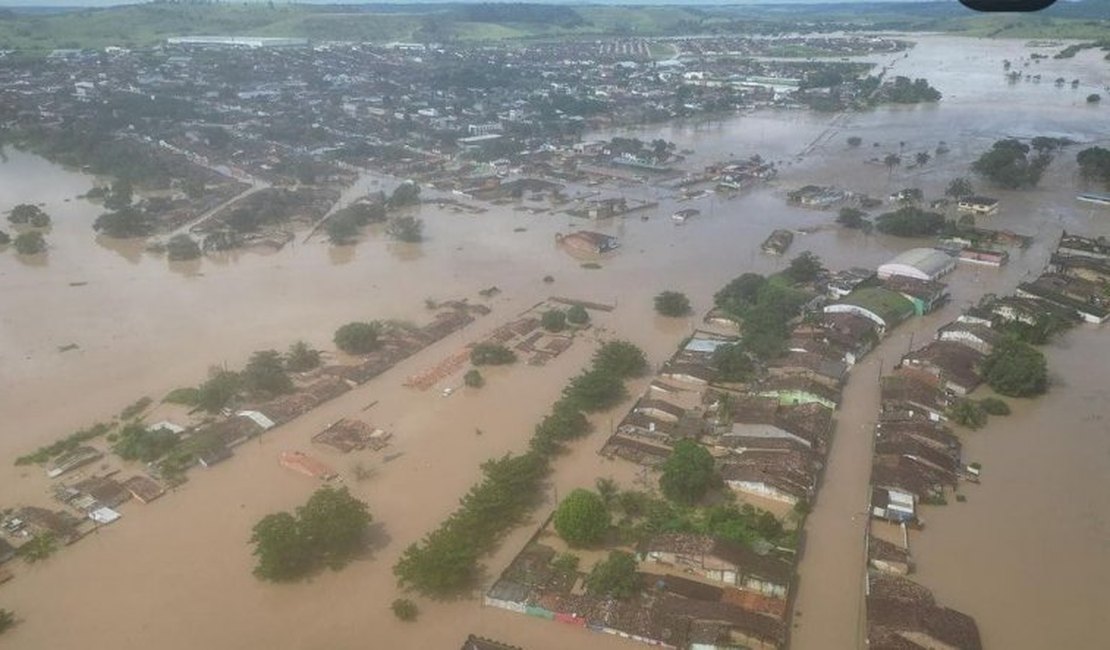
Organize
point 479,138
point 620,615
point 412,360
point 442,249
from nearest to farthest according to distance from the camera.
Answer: point 620,615, point 412,360, point 442,249, point 479,138

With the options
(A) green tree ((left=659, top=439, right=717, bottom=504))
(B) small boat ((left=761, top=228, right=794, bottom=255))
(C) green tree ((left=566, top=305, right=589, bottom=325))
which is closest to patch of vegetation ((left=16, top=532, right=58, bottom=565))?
(A) green tree ((left=659, top=439, right=717, bottom=504))

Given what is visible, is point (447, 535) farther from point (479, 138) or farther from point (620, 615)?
point (479, 138)

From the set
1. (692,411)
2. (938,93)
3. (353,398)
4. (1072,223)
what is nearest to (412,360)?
(353,398)

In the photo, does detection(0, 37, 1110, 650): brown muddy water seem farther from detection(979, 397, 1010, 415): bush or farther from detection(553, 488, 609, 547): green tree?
detection(553, 488, 609, 547): green tree

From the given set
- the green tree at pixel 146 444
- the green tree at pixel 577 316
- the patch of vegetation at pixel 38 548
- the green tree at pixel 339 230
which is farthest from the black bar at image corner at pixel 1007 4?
the green tree at pixel 339 230

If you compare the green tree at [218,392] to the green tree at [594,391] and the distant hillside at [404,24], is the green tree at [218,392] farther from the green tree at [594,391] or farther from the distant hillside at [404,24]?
the distant hillside at [404,24]
